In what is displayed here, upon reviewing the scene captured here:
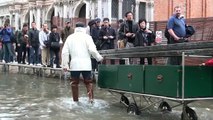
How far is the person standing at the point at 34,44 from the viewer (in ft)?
65.8

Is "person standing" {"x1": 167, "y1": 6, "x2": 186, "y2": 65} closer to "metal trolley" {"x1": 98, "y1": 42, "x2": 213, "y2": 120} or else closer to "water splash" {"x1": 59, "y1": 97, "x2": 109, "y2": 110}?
"metal trolley" {"x1": 98, "y1": 42, "x2": 213, "y2": 120}

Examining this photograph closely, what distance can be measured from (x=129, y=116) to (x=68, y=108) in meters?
1.54

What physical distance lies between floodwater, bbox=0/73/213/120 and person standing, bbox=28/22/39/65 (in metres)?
6.85

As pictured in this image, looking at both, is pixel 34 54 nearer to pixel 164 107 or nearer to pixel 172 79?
pixel 164 107

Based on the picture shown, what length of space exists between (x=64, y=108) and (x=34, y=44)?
1059 centimetres

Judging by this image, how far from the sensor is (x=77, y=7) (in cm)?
5694

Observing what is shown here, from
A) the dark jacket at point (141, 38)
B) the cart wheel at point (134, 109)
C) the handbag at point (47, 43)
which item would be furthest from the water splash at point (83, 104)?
the handbag at point (47, 43)

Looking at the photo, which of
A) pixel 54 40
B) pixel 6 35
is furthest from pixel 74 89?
pixel 6 35

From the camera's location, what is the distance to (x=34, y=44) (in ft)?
66.0

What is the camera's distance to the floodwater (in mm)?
8875

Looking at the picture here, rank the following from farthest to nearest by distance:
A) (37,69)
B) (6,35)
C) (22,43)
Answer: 1. (6,35)
2. (22,43)
3. (37,69)

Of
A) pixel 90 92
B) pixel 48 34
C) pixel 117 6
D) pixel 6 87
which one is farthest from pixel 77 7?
pixel 90 92

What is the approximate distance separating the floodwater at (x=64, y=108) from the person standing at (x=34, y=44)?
6855 millimetres

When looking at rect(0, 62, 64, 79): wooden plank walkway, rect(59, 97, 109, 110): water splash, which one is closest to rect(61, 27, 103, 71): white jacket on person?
rect(59, 97, 109, 110): water splash
